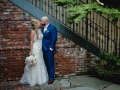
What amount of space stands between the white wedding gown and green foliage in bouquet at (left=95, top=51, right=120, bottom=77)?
6.04ft

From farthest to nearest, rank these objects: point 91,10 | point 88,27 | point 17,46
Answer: point 88,27 → point 17,46 → point 91,10

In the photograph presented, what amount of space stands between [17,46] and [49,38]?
1.21 metres

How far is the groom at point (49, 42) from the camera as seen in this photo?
6415 millimetres

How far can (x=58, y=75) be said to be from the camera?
7.29 m

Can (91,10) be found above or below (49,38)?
above

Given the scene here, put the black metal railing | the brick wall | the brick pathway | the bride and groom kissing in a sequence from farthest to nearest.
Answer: the black metal railing
the brick wall
the bride and groom kissing
the brick pathway

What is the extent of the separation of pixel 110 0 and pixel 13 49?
11.4 ft

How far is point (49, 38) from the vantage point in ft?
21.4

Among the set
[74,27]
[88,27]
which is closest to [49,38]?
[74,27]

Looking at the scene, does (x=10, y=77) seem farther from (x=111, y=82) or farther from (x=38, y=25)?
(x=111, y=82)

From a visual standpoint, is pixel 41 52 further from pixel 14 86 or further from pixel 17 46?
pixel 14 86

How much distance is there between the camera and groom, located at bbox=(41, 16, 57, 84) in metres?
6.41

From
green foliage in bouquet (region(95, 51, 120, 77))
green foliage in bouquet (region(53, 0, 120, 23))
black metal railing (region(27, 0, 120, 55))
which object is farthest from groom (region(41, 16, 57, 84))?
green foliage in bouquet (region(95, 51, 120, 77))

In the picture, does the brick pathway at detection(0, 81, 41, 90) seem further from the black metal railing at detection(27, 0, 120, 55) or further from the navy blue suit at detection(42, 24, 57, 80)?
the black metal railing at detection(27, 0, 120, 55)
